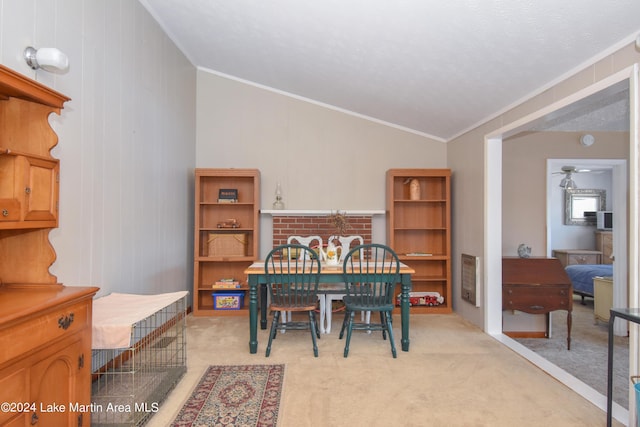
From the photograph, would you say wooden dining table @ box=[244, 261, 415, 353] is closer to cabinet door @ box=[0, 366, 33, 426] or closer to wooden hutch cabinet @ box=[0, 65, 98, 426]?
wooden hutch cabinet @ box=[0, 65, 98, 426]

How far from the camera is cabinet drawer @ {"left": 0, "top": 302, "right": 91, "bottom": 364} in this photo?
131cm

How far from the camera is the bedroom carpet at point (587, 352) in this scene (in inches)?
111

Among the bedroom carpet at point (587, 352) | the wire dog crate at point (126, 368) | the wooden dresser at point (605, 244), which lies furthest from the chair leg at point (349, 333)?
the wooden dresser at point (605, 244)

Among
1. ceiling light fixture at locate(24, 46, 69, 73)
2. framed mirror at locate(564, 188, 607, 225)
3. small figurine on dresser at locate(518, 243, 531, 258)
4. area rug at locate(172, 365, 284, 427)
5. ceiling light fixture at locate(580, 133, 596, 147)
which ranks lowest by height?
area rug at locate(172, 365, 284, 427)

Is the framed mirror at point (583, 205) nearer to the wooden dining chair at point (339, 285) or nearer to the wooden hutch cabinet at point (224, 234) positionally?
the wooden dining chair at point (339, 285)

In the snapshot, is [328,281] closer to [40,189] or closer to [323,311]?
[323,311]

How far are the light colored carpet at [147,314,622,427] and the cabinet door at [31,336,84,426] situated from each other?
1.81 ft

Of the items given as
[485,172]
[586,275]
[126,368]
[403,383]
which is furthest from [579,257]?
[126,368]

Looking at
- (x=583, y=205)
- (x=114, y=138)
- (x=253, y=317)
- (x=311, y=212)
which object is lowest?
(x=253, y=317)

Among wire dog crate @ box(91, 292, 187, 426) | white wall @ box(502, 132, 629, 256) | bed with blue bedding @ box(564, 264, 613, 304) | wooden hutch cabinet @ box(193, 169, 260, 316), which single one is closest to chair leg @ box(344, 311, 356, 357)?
wire dog crate @ box(91, 292, 187, 426)

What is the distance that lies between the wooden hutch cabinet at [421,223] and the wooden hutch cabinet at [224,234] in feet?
5.93

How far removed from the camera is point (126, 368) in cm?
282

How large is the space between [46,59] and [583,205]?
8954 millimetres

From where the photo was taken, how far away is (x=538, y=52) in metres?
2.46
